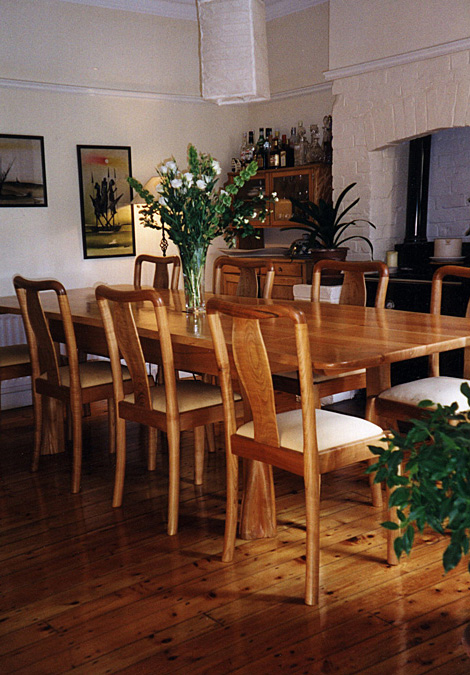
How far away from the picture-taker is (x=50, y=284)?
10.4ft

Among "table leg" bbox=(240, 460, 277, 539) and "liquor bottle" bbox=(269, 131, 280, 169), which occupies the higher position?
"liquor bottle" bbox=(269, 131, 280, 169)

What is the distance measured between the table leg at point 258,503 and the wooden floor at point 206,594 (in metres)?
0.06

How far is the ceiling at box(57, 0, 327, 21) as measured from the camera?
5684mm

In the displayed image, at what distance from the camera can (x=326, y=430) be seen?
2398 mm

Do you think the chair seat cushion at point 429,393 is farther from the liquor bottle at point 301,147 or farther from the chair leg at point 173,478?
the liquor bottle at point 301,147

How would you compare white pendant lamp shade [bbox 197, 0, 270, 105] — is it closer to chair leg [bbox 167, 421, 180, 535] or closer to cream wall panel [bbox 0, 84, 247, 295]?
chair leg [bbox 167, 421, 180, 535]

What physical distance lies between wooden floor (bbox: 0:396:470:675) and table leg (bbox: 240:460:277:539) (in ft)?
0.21

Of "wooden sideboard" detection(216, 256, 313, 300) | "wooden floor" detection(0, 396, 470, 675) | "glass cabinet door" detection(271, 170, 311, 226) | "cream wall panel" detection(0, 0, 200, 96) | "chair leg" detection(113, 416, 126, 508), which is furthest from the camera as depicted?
"glass cabinet door" detection(271, 170, 311, 226)

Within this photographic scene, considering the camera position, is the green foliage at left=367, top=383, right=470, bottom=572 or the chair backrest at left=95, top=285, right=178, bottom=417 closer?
the green foliage at left=367, top=383, right=470, bottom=572

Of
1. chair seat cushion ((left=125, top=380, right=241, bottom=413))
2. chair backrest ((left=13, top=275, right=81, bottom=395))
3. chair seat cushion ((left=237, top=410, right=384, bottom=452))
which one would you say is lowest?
chair seat cushion ((left=125, top=380, right=241, bottom=413))

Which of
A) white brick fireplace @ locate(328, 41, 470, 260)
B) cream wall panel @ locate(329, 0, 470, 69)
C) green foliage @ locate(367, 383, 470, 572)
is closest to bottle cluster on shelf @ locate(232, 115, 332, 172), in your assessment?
white brick fireplace @ locate(328, 41, 470, 260)

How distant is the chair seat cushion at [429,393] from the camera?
2719 mm

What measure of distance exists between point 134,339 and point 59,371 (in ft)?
2.64

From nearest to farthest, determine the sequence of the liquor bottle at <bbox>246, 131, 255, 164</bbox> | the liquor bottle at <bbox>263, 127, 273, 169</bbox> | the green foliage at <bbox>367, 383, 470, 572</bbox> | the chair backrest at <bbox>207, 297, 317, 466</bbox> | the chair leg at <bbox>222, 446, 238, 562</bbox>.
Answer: the green foliage at <bbox>367, 383, 470, 572</bbox>, the chair backrest at <bbox>207, 297, 317, 466</bbox>, the chair leg at <bbox>222, 446, 238, 562</bbox>, the liquor bottle at <bbox>263, 127, 273, 169</bbox>, the liquor bottle at <bbox>246, 131, 255, 164</bbox>
